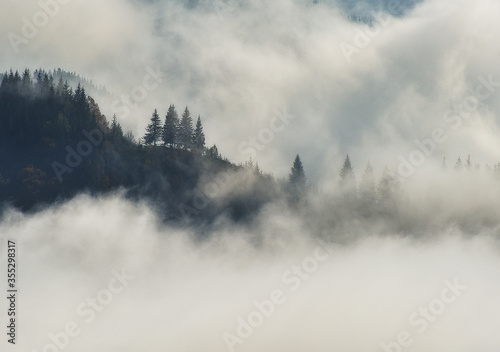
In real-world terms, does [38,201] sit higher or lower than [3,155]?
lower

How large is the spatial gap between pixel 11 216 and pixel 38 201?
30.9ft

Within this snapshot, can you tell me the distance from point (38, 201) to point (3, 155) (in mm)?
18630

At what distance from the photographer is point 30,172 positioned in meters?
196

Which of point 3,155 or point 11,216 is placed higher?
point 3,155

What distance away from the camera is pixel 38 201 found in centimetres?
19938

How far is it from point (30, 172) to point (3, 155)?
451 inches

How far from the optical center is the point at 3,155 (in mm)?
198625

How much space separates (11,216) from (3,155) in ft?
65.9

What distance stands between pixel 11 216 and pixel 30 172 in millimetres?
15394

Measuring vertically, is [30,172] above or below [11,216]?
Answer: above

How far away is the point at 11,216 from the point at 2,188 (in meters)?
9.50
